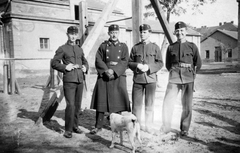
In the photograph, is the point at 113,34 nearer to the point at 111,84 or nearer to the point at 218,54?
the point at 111,84

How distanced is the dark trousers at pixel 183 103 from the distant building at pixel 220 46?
4017 cm

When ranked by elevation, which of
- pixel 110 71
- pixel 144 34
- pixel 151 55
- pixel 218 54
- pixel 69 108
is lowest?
pixel 69 108

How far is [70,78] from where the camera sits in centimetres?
395

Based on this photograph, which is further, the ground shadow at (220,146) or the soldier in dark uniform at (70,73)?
the soldier in dark uniform at (70,73)

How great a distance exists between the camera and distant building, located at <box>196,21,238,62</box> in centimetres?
4012

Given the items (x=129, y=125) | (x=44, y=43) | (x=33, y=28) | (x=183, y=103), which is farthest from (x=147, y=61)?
(x=44, y=43)

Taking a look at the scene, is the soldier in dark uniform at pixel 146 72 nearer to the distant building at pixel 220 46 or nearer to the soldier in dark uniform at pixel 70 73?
the soldier in dark uniform at pixel 70 73

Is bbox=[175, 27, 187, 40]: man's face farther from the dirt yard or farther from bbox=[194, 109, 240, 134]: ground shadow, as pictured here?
bbox=[194, 109, 240, 134]: ground shadow

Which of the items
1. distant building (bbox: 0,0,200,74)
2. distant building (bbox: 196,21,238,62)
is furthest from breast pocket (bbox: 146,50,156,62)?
distant building (bbox: 196,21,238,62)

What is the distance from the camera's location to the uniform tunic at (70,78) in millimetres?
3953

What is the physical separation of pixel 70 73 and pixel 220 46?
4344 cm

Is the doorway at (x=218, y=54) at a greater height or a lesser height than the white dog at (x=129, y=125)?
greater

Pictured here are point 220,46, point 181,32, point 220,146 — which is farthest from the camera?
point 220,46

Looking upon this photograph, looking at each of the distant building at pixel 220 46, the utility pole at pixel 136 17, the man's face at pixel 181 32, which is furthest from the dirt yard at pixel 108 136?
the distant building at pixel 220 46
